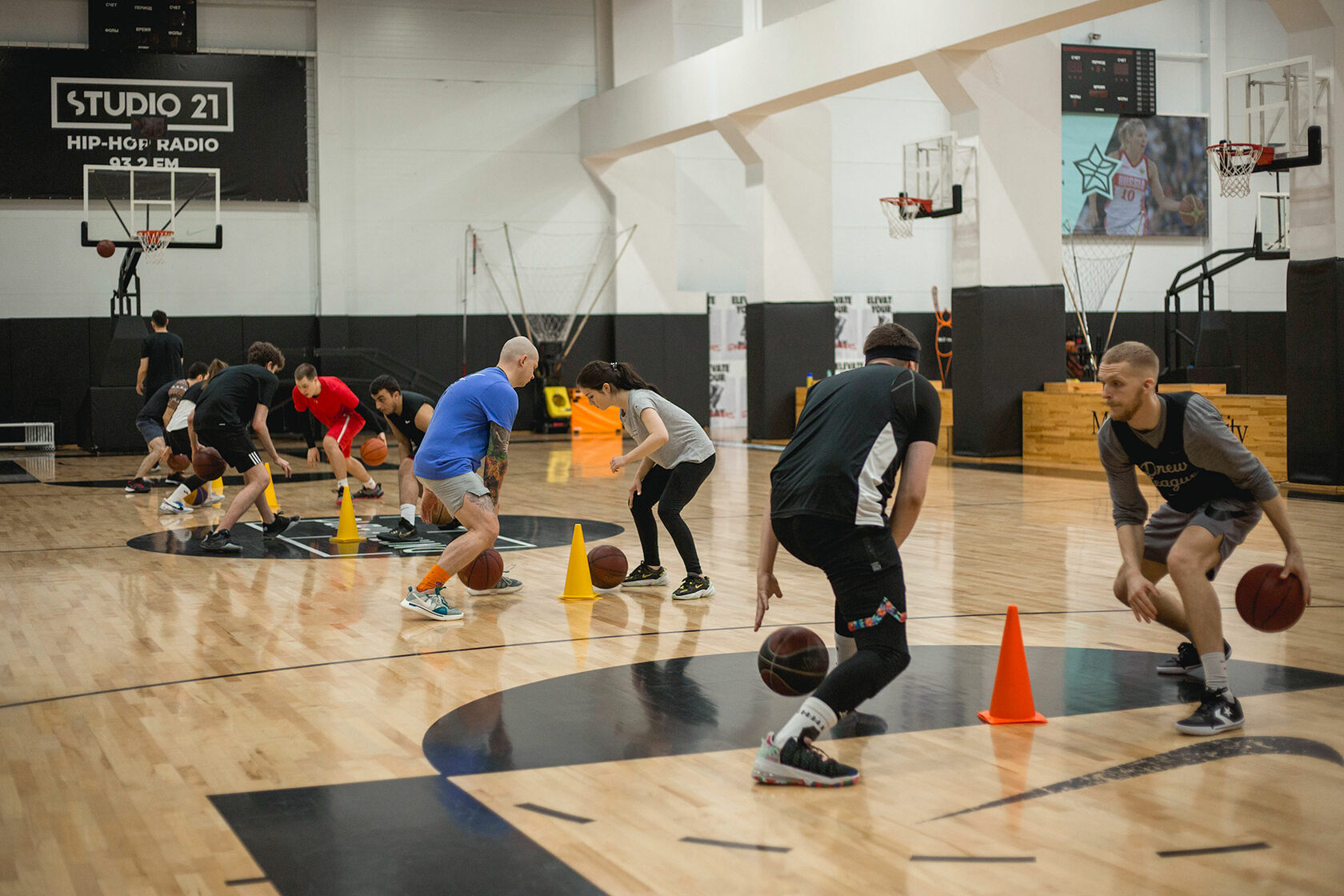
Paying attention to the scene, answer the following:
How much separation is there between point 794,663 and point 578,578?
11.7 feet

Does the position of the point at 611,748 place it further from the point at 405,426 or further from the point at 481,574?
A: the point at 405,426

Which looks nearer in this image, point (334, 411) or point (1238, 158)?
point (334, 411)

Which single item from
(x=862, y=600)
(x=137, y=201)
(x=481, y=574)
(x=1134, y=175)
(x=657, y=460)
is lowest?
(x=481, y=574)

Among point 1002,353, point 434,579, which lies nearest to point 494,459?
point 434,579

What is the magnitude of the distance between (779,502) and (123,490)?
12165mm

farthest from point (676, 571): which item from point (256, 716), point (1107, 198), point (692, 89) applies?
point (1107, 198)

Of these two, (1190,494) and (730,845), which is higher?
(1190,494)

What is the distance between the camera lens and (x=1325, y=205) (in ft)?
40.4

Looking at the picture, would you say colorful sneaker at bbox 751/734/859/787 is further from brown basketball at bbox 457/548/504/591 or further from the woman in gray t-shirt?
brown basketball at bbox 457/548/504/591

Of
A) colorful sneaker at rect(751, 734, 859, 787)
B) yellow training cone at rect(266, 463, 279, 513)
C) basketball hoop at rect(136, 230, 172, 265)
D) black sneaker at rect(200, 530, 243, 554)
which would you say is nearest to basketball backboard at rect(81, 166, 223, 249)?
basketball hoop at rect(136, 230, 172, 265)

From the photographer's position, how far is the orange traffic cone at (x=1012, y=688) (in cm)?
500

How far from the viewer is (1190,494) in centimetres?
515

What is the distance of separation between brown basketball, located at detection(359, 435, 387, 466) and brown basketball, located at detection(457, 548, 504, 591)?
3.98m

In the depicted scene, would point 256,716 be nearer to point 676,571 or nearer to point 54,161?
point 676,571
